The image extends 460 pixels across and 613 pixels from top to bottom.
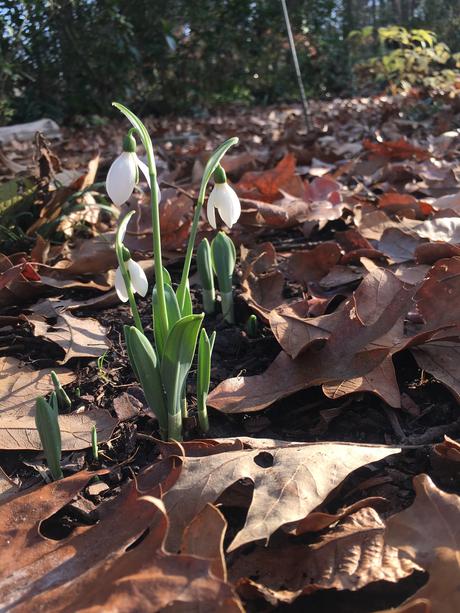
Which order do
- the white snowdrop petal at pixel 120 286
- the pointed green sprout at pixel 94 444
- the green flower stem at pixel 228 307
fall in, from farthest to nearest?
the green flower stem at pixel 228 307, the white snowdrop petal at pixel 120 286, the pointed green sprout at pixel 94 444

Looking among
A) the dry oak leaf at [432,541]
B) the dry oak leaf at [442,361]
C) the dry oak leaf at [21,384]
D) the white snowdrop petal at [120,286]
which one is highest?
the white snowdrop petal at [120,286]

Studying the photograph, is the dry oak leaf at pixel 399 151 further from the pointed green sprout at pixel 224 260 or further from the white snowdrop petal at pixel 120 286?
the white snowdrop petal at pixel 120 286

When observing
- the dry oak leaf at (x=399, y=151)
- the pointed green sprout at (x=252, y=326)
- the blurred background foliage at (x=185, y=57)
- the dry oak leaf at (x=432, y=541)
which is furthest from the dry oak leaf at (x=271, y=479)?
the blurred background foliage at (x=185, y=57)

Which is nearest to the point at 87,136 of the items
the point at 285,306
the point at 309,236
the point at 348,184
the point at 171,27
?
the point at 171,27

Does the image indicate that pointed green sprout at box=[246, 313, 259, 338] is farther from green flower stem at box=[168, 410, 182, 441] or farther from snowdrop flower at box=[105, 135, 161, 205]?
snowdrop flower at box=[105, 135, 161, 205]

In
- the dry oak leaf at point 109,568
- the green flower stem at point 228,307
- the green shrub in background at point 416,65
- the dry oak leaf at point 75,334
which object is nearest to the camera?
the dry oak leaf at point 109,568

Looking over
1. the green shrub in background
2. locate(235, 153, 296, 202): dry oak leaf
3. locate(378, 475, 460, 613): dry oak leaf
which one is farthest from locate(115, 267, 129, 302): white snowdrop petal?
the green shrub in background
